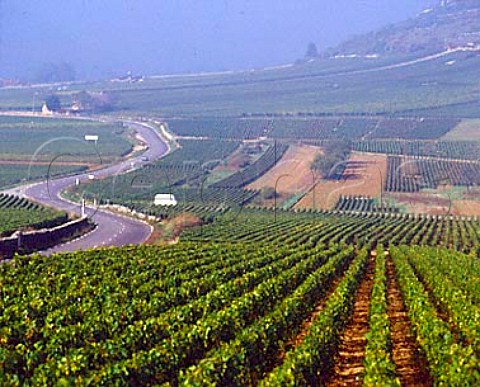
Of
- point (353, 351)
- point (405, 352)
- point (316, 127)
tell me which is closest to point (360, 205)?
point (353, 351)

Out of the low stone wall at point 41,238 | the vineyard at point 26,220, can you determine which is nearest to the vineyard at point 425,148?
the vineyard at point 26,220

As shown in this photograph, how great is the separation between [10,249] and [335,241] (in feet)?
65.1

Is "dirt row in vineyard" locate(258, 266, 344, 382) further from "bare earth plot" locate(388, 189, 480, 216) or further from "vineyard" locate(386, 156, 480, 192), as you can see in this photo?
"vineyard" locate(386, 156, 480, 192)

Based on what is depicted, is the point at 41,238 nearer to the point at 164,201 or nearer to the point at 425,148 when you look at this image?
the point at 164,201

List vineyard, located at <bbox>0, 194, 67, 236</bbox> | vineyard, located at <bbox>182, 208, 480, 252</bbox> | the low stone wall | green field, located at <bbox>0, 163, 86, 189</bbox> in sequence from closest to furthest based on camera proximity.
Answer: the low stone wall
vineyard, located at <bbox>0, 194, 67, 236</bbox>
vineyard, located at <bbox>182, 208, 480, 252</bbox>
green field, located at <bbox>0, 163, 86, 189</bbox>

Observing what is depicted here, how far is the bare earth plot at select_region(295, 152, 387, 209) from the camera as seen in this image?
8251cm

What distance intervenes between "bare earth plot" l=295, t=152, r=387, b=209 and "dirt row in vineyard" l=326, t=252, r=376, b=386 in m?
55.6

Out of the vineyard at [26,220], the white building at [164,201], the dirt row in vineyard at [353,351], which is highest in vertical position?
the dirt row in vineyard at [353,351]

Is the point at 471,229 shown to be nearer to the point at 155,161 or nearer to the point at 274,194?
the point at 274,194

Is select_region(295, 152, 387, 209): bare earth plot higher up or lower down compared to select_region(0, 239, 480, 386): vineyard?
lower down

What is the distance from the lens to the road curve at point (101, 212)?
47.9m

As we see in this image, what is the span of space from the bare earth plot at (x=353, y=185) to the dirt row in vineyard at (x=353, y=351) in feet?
182

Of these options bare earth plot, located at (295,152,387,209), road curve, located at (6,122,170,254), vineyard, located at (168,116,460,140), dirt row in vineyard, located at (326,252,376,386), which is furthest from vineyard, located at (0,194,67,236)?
vineyard, located at (168,116,460,140)

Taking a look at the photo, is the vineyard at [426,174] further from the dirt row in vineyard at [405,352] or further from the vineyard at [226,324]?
the dirt row in vineyard at [405,352]
